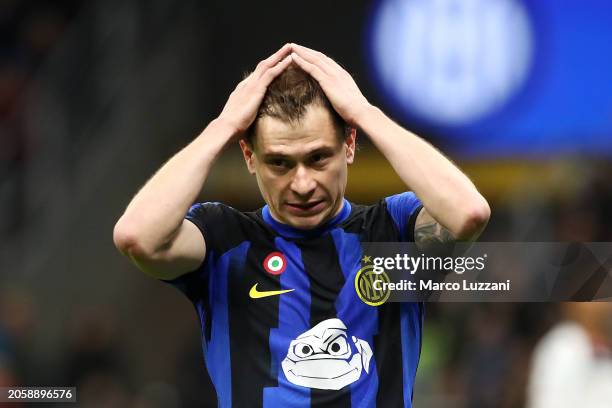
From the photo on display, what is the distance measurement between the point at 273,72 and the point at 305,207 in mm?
468

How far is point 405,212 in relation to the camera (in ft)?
12.6

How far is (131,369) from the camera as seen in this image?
1151 centimetres

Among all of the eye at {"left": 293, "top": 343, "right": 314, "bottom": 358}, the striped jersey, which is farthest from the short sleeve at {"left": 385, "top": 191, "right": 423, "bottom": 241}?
the eye at {"left": 293, "top": 343, "right": 314, "bottom": 358}

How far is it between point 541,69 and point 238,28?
3225 mm

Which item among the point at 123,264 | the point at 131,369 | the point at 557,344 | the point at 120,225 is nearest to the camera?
the point at 120,225

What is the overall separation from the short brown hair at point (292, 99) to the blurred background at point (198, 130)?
633 centimetres

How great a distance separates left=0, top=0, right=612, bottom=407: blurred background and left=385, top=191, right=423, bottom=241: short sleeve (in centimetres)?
610

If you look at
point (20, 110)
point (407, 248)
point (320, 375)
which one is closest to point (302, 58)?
point (407, 248)

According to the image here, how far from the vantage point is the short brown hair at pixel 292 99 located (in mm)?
3707

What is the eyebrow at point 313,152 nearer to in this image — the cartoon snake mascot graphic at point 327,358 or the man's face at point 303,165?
the man's face at point 303,165

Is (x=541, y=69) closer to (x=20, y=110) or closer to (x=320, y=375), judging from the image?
(x=20, y=110)

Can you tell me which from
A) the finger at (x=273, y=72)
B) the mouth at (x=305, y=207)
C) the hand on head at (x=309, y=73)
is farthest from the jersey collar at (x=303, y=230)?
the finger at (x=273, y=72)

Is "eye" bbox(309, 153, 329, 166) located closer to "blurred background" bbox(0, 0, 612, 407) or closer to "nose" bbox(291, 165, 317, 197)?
"nose" bbox(291, 165, 317, 197)

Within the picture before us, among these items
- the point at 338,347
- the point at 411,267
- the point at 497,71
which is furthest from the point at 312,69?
the point at 497,71
